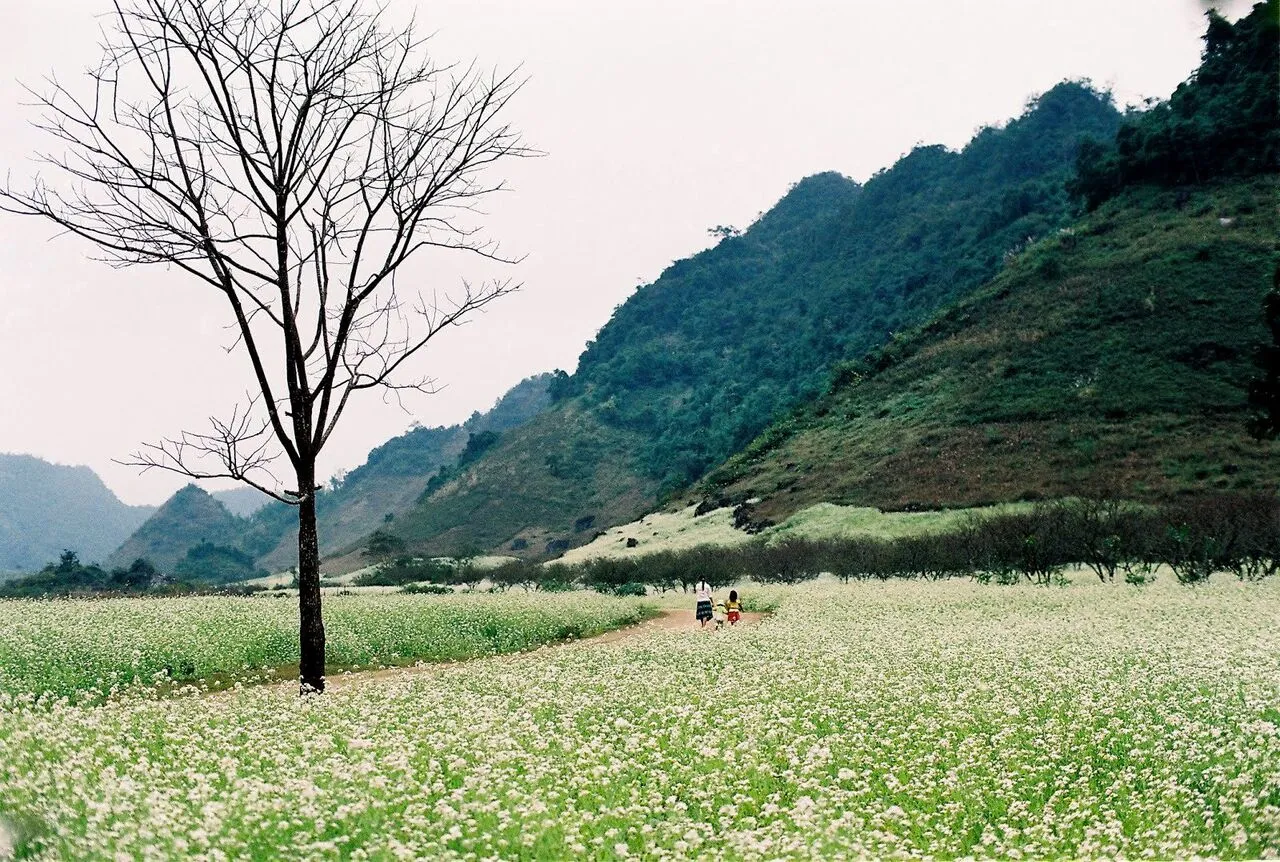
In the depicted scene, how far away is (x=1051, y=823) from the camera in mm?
8266

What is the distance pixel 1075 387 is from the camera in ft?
254

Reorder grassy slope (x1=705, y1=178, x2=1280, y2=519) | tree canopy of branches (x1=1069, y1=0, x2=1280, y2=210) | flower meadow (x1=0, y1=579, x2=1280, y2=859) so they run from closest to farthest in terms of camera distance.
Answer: flower meadow (x1=0, y1=579, x2=1280, y2=859)
grassy slope (x1=705, y1=178, x2=1280, y2=519)
tree canopy of branches (x1=1069, y1=0, x2=1280, y2=210)

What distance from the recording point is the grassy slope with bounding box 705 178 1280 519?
6544 cm

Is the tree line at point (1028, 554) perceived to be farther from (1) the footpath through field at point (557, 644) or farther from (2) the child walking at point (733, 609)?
(2) the child walking at point (733, 609)

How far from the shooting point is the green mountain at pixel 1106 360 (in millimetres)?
66250

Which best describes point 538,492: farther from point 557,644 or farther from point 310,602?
point 310,602

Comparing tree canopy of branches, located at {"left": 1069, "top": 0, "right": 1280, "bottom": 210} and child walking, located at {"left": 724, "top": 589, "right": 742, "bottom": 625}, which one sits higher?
tree canopy of branches, located at {"left": 1069, "top": 0, "right": 1280, "bottom": 210}

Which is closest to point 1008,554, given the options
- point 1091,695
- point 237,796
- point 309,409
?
point 1091,695

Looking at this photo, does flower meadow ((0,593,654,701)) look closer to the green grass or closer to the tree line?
the tree line

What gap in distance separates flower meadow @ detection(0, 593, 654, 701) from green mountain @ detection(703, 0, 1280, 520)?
136 ft

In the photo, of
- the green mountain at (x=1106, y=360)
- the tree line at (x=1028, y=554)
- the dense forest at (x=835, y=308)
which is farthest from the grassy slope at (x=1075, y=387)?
the dense forest at (x=835, y=308)

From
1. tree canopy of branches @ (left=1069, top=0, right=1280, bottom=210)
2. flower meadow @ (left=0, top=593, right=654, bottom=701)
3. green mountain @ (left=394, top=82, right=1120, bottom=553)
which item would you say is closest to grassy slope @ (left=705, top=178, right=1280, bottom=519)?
tree canopy of branches @ (left=1069, top=0, right=1280, bottom=210)

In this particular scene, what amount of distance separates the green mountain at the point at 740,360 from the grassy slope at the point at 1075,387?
2670cm

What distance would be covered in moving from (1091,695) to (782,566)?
3838 centimetres
